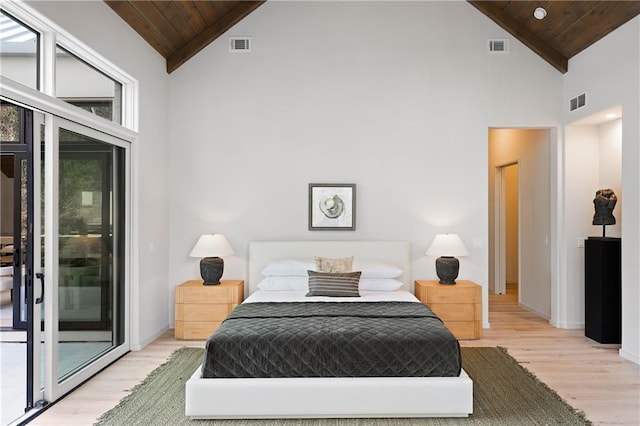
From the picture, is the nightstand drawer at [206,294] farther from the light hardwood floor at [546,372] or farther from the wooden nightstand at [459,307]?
the wooden nightstand at [459,307]

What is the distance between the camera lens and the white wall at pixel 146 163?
3.89m

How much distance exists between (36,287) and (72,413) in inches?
33.8

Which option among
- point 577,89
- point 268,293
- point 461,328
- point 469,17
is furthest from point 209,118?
point 577,89

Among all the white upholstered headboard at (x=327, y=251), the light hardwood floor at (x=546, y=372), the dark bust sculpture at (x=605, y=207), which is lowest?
the light hardwood floor at (x=546, y=372)

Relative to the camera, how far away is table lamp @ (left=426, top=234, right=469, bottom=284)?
4902 mm

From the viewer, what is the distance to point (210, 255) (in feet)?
16.1

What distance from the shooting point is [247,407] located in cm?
292

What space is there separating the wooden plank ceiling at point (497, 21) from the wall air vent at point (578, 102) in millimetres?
417

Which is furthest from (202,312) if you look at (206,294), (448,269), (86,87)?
(448,269)

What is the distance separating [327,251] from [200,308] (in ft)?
4.85

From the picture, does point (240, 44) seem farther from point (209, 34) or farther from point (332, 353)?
point (332, 353)

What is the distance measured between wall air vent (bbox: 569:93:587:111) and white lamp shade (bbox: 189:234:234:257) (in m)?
4.07

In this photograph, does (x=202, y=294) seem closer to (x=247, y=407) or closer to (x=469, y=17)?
(x=247, y=407)

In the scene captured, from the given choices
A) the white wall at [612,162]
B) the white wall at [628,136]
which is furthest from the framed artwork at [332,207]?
the white wall at [612,162]
